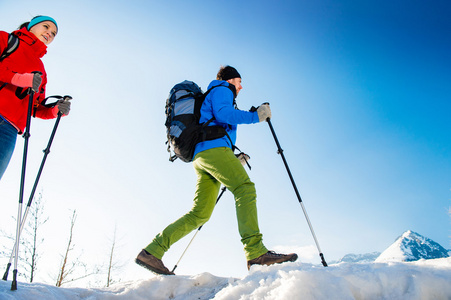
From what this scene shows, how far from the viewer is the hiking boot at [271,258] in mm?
2677

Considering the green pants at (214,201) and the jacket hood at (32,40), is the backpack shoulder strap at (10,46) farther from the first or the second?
the green pants at (214,201)

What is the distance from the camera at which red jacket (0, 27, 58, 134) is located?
8.72 ft

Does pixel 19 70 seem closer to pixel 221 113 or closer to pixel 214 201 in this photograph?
pixel 221 113

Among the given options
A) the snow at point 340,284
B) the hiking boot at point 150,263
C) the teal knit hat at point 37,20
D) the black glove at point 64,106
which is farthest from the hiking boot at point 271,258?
the teal knit hat at point 37,20

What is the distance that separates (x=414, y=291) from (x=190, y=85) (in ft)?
11.1

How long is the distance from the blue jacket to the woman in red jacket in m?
1.79

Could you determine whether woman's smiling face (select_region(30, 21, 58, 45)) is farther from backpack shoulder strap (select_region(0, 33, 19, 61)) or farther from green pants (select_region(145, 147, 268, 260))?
green pants (select_region(145, 147, 268, 260))

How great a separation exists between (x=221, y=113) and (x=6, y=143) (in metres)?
2.33

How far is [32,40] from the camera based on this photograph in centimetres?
318

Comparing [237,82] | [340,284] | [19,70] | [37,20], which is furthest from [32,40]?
[340,284]

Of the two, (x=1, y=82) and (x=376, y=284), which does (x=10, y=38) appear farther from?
(x=376, y=284)

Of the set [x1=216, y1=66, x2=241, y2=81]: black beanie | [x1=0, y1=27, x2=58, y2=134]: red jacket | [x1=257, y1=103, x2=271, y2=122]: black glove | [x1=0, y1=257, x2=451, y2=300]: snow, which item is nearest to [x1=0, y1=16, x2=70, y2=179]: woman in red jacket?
[x1=0, y1=27, x2=58, y2=134]: red jacket

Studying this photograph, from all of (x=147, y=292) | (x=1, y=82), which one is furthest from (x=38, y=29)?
(x=147, y=292)

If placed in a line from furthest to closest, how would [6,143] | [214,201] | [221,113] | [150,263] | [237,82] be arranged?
[237,82]
[214,201]
[221,113]
[150,263]
[6,143]
